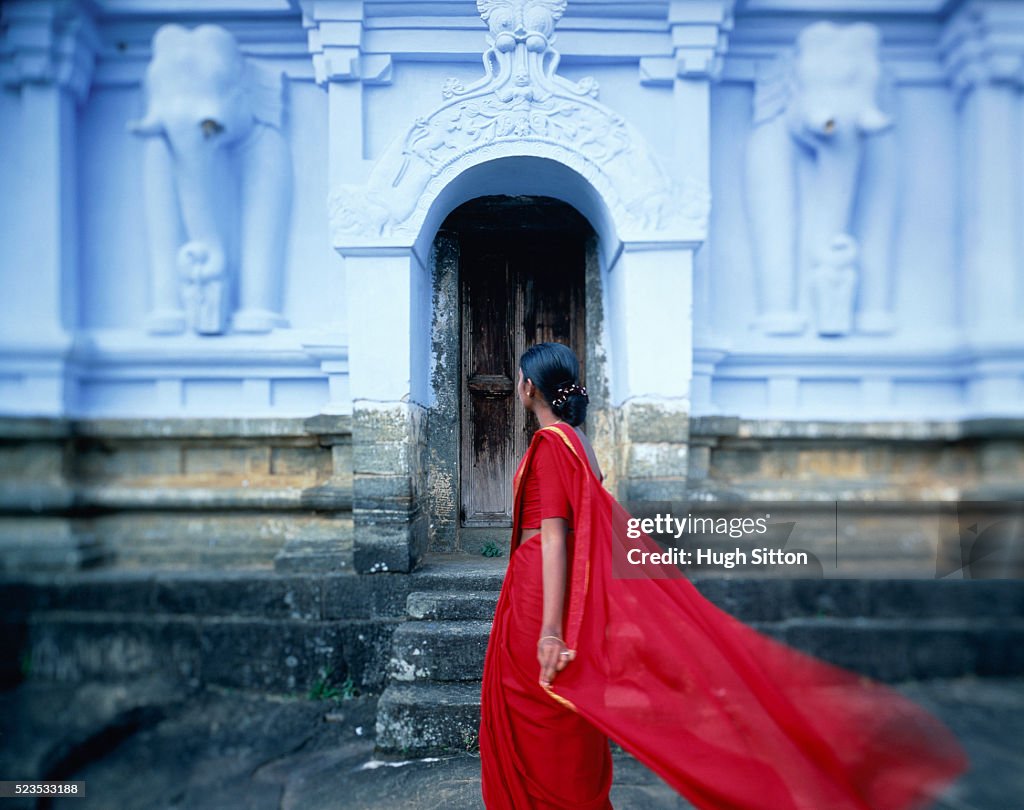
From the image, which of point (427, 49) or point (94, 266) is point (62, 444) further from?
point (427, 49)

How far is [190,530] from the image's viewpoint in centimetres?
366

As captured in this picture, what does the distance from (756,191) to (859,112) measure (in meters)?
0.66

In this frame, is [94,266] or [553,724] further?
[94,266]

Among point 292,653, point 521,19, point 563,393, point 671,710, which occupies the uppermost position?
point 521,19

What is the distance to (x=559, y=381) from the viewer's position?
197cm

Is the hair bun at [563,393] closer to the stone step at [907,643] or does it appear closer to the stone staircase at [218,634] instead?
the stone step at [907,643]

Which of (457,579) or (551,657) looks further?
(457,579)

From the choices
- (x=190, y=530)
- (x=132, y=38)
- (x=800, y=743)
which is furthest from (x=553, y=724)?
(x=132, y=38)

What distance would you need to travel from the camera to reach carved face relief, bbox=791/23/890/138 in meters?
3.41

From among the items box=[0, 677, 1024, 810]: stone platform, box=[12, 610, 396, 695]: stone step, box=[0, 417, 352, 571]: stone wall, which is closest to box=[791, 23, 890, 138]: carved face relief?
box=[0, 677, 1024, 810]: stone platform

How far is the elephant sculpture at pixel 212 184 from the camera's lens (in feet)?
11.6

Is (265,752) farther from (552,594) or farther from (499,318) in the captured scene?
A: (499,318)

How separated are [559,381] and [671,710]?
1035 mm

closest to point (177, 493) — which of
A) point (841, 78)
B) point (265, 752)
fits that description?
point (265, 752)
